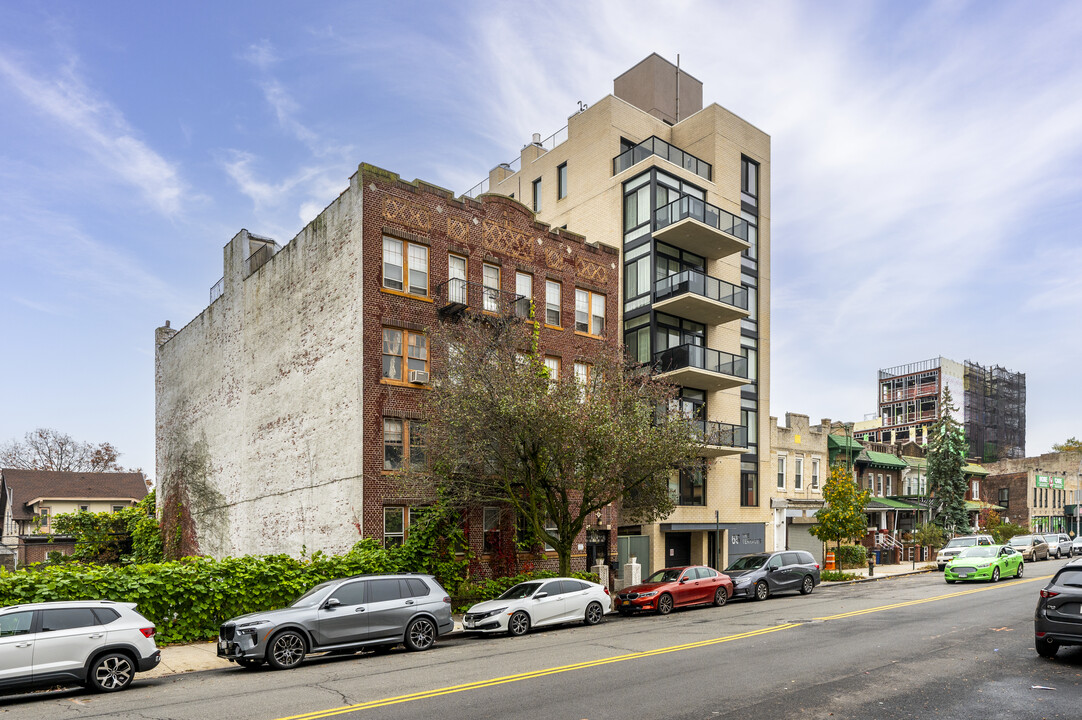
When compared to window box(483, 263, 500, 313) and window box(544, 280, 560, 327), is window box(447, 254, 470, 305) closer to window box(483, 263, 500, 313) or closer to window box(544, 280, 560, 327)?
window box(483, 263, 500, 313)

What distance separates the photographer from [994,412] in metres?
115

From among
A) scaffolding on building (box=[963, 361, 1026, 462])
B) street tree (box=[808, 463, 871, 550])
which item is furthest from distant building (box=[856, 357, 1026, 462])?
street tree (box=[808, 463, 871, 550])

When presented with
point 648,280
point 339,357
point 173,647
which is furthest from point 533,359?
point 648,280

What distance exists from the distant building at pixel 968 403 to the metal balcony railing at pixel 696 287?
248ft

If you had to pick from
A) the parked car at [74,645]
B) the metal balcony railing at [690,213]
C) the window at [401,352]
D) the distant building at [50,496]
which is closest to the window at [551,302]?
the window at [401,352]

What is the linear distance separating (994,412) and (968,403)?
724 centimetres

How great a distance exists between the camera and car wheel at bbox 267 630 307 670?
14914 millimetres

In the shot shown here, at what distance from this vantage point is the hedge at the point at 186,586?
668 inches

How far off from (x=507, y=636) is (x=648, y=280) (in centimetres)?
2068

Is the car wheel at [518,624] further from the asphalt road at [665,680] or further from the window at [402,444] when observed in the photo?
the window at [402,444]

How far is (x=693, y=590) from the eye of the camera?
2461cm

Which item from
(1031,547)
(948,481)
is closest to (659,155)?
(948,481)

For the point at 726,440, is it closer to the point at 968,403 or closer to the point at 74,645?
the point at 74,645

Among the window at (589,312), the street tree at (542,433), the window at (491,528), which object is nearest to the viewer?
the street tree at (542,433)
